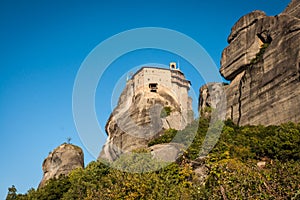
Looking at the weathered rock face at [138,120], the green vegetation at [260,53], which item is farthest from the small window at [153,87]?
the green vegetation at [260,53]

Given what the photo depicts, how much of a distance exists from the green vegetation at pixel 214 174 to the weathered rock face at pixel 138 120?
10.4 m

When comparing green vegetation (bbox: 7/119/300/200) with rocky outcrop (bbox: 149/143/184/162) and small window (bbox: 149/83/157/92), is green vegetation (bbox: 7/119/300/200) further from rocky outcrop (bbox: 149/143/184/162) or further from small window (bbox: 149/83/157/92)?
small window (bbox: 149/83/157/92)

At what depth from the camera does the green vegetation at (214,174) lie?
1908 cm

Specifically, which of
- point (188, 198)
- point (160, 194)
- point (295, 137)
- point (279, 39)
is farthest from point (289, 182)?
point (279, 39)

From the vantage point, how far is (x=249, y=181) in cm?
1925

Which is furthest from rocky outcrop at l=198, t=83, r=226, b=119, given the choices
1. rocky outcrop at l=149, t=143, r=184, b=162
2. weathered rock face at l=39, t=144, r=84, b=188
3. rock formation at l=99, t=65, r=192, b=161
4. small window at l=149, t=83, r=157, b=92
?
weathered rock face at l=39, t=144, r=84, b=188

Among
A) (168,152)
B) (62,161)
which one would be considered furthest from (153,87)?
(168,152)

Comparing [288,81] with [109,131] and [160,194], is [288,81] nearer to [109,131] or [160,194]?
[160,194]

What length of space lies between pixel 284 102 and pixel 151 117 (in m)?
26.0

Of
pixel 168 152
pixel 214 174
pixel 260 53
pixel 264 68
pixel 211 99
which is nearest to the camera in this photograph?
pixel 214 174

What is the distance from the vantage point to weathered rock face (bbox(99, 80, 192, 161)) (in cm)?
5638

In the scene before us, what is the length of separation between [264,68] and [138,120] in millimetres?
22960

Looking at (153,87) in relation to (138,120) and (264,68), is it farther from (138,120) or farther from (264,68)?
(264,68)

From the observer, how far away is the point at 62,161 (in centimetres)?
5231
